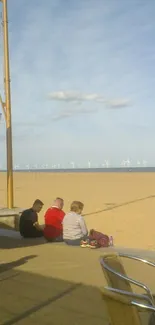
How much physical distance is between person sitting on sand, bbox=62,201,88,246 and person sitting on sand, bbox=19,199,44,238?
0.84 meters

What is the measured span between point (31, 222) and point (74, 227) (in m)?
1.21

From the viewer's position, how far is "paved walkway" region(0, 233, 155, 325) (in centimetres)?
380

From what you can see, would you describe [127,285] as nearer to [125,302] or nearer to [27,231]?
[125,302]

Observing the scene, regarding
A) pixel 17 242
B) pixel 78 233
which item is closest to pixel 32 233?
pixel 17 242

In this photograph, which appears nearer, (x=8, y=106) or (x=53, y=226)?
(x=53, y=226)

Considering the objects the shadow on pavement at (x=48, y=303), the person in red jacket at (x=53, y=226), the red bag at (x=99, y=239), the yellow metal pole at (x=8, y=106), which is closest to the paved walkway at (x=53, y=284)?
the shadow on pavement at (x=48, y=303)

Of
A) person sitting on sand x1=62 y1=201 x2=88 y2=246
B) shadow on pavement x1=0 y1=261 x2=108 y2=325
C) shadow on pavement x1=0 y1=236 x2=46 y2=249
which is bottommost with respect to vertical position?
shadow on pavement x1=0 y1=261 x2=108 y2=325

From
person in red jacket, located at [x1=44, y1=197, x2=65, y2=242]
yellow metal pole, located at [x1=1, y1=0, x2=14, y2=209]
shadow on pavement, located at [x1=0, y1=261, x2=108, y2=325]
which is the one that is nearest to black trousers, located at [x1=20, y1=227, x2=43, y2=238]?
person in red jacket, located at [x1=44, y1=197, x2=65, y2=242]

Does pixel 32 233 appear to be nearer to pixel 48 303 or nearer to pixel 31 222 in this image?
pixel 31 222

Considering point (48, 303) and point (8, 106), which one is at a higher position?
point (8, 106)

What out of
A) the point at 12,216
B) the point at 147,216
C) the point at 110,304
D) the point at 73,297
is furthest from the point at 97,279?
the point at 147,216

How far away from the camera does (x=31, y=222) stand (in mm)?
7754

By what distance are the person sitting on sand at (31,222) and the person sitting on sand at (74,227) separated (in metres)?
0.84

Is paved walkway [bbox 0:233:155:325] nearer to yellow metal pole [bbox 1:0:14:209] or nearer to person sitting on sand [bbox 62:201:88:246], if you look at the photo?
person sitting on sand [bbox 62:201:88:246]
